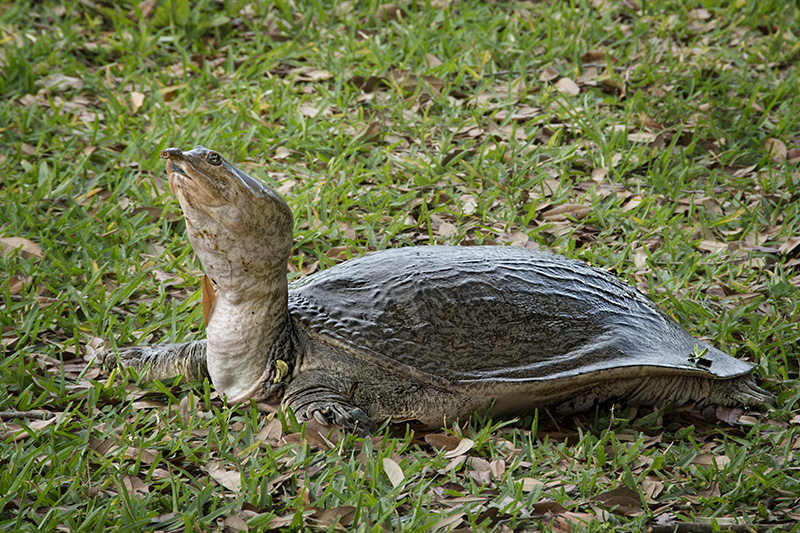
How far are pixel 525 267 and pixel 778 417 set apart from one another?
1.03 m

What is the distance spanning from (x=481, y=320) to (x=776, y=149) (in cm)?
272

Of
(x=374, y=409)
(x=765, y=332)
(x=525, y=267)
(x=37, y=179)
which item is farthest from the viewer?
(x=37, y=179)

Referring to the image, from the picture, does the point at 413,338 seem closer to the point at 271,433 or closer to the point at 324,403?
the point at 324,403

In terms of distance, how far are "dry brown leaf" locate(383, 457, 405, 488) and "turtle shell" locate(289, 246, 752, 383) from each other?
1.02 ft

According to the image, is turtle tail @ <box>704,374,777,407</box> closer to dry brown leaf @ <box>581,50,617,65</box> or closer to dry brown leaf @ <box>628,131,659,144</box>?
dry brown leaf @ <box>628,131,659,144</box>

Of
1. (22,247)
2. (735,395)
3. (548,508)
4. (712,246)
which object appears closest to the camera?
(548,508)

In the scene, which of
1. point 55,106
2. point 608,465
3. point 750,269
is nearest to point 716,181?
point 750,269

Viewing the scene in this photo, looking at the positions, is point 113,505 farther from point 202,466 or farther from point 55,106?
point 55,106

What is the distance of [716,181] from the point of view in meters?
4.51

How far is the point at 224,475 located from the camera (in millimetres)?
2521

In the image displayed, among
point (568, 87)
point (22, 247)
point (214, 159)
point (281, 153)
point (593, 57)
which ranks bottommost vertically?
point (22, 247)

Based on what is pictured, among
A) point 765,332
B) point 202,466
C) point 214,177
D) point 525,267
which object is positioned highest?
point 214,177

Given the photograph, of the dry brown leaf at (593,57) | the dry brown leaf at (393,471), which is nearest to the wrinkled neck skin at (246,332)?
the dry brown leaf at (393,471)

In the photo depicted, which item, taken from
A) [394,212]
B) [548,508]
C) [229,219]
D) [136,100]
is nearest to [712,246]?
[394,212]
